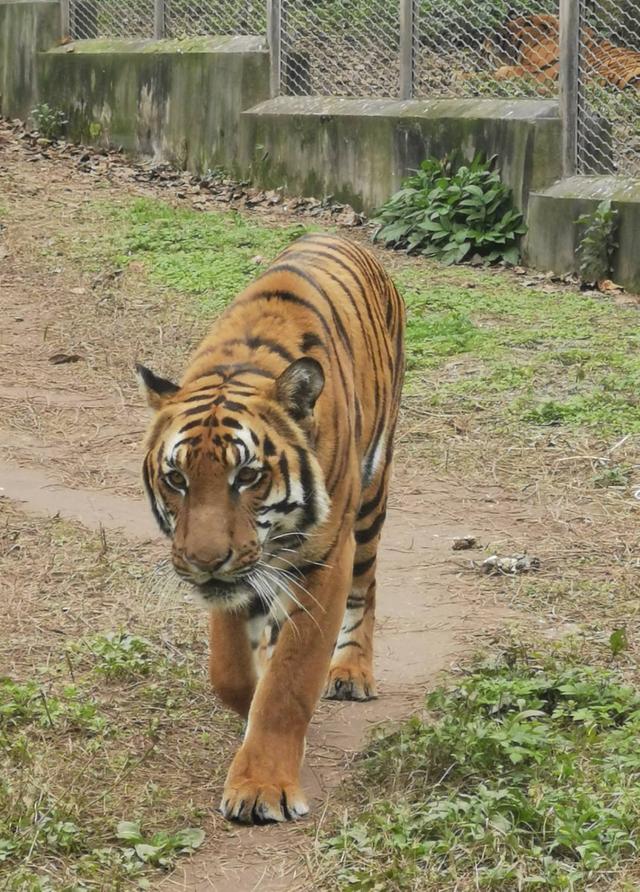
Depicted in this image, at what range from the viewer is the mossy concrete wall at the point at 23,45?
1564cm

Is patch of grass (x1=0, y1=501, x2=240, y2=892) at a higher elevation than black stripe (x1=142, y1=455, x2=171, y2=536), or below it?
below

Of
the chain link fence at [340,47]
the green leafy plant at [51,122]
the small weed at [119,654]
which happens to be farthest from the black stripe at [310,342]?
the green leafy plant at [51,122]

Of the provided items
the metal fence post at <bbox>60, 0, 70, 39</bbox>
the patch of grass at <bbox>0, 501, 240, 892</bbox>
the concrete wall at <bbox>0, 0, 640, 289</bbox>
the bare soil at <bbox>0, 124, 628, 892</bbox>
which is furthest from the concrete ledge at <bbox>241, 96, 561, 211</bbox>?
the patch of grass at <bbox>0, 501, 240, 892</bbox>

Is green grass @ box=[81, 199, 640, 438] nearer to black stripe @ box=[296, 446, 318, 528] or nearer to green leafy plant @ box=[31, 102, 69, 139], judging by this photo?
black stripe @ box=[296, 446, 318, 528]

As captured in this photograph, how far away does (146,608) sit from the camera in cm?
526

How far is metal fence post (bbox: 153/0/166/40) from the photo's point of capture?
14008 mm

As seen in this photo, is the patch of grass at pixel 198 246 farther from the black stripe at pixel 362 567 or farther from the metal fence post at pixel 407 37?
the black stripe at pixel 362 567

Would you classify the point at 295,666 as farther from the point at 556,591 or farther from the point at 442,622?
the point at 556,591

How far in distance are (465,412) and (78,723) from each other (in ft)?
12.7

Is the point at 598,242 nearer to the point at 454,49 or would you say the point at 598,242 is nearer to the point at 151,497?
the point at 454,49

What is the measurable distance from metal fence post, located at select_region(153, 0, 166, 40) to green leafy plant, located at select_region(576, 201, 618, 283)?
5754mm

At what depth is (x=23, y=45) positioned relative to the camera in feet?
52.0

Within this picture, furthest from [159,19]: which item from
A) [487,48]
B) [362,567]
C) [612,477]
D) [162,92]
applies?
[362,567]

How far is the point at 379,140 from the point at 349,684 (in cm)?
747
